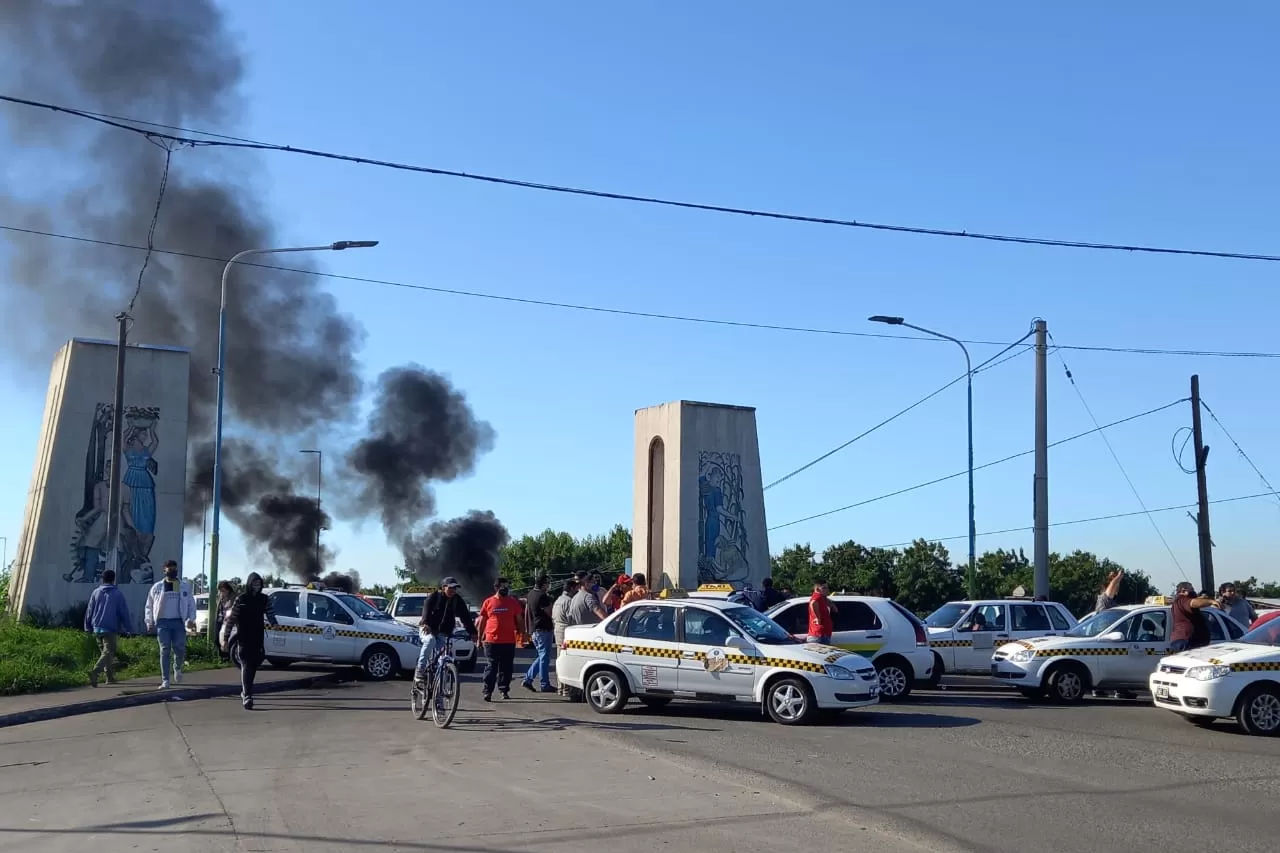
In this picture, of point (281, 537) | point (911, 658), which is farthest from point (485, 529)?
point (911, 658)

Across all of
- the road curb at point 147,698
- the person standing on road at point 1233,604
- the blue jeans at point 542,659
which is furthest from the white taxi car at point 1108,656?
the road curb at point 147,698

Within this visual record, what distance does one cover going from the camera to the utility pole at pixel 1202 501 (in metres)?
30.2

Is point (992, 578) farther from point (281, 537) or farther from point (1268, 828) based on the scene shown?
point (1268, 828)

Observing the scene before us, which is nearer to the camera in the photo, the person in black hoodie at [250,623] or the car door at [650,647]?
the car door at [650,647]

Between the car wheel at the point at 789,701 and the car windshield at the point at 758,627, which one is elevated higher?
the car windshield at the point at 758,627

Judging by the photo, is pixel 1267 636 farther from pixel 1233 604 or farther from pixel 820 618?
pixel 1233 604

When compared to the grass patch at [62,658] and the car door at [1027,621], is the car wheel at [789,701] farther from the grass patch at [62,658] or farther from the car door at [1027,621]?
the grass patch at [62,658]

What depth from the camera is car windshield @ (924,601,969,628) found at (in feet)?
65.3

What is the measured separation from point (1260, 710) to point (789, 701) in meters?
5.07

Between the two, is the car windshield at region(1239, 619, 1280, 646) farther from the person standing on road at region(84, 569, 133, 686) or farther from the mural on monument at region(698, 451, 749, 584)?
the mural on monument at region(698, 451, 749, 584)

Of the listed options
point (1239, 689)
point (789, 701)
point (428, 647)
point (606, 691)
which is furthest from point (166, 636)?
point (1239, 689)

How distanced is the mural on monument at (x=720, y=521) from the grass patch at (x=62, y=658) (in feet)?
79.4

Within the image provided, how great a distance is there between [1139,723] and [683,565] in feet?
106

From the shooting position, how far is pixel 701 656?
14.4m
